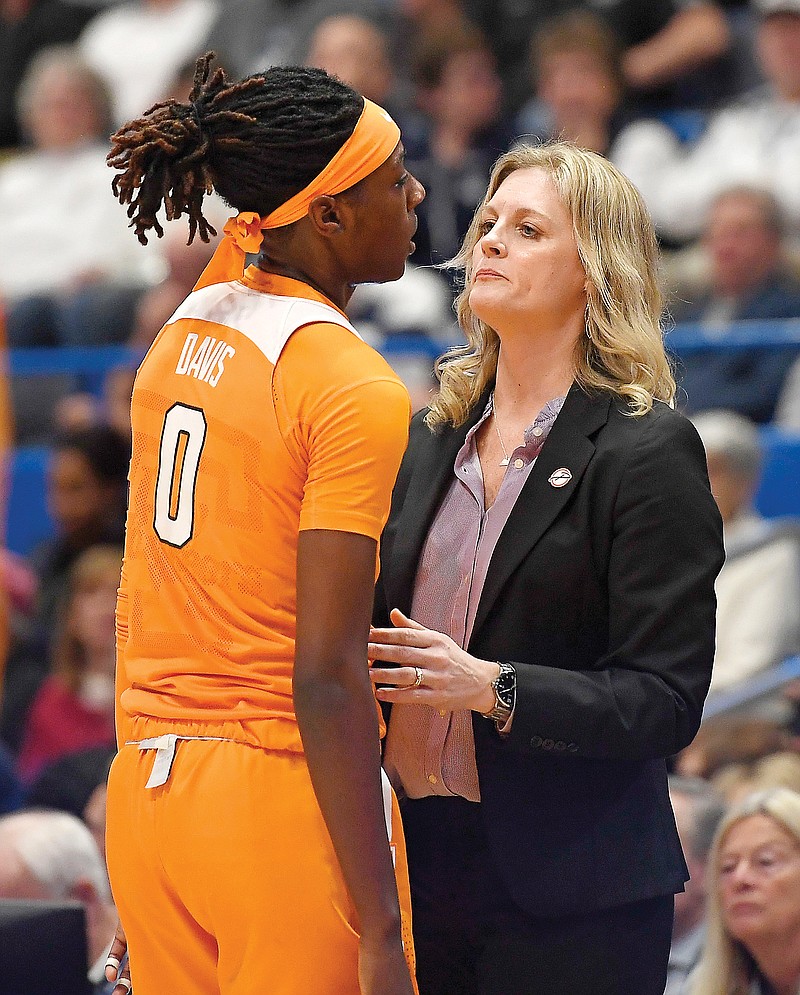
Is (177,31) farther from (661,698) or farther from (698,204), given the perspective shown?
(661,698)

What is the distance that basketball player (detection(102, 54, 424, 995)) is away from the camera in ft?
5.56

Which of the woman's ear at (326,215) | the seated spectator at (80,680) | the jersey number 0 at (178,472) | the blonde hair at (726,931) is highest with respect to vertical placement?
the woman's ear at (326,215)

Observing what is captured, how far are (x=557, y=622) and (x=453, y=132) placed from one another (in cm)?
457

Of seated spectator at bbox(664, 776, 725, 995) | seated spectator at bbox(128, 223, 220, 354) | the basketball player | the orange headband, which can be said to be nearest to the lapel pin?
the basketball player

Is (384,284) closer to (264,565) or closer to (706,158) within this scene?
(706,158)

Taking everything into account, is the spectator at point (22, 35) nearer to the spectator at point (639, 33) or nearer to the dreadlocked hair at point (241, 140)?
the spectator at point (639, 33)

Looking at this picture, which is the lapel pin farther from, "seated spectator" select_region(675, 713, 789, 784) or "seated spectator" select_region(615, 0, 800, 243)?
"seated spectator" select_region(615, 0, 800, 243)

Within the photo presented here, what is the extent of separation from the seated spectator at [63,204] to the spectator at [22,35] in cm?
53

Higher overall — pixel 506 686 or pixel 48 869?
pixel 506 686

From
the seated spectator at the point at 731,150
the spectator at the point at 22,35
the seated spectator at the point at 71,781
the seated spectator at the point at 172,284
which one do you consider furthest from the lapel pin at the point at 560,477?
the spectator at the point at 22,35

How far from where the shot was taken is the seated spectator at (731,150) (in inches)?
231

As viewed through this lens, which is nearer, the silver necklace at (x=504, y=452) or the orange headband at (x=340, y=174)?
the orange headband at (x=340, y=174)

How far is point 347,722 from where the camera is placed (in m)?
1.69

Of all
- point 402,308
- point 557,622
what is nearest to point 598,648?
point 557,622
